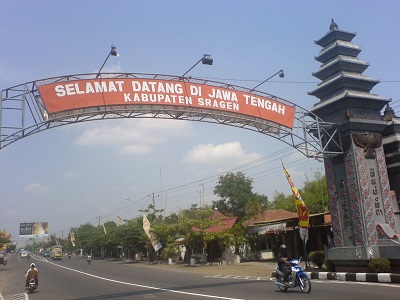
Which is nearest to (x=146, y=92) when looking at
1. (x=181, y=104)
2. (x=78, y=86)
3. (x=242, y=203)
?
(x=181, y=104)

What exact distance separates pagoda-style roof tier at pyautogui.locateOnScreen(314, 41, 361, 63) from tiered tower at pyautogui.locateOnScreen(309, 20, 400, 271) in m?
0.27

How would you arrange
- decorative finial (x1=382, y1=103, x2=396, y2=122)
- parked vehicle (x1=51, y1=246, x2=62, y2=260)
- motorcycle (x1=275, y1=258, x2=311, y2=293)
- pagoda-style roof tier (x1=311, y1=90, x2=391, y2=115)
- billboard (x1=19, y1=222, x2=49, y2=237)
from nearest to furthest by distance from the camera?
motorcycle (x1=275, y1=258, x2=311, y2=293), pagoda-style roof tier (x1=311, y1=90, x2=391, y2=115), decorative finial (x1=382, y1=103, x2=396, y2=122), parked vehicle (x1=51, y1=246, x2=62, y2=260), billboard (x1=19, y1=222, x2=49, y2=237)

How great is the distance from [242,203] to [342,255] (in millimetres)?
41747

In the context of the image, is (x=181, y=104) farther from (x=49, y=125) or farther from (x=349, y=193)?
(x=349, y=193)

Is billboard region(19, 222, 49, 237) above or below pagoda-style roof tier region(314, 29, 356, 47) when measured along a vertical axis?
below

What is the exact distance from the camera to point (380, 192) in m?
18.0

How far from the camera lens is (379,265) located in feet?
50.2

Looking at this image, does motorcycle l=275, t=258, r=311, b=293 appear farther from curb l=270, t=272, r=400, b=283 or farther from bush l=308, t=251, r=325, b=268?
bush l=308, t=251, r=325, b=268

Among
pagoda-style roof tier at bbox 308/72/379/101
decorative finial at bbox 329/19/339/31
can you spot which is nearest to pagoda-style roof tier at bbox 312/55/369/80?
pagoda-style roof tier at bbox 308/72/379/101

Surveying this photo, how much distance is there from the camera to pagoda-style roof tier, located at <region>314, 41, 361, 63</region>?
69.2 feet

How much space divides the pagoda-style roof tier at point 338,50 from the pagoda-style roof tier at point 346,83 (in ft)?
5.08

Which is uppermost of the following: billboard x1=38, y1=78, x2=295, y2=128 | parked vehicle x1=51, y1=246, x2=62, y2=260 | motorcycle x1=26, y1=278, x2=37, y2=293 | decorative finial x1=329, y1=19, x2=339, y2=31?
decorative finial x1=329, y1=19, x2=339, y2=31

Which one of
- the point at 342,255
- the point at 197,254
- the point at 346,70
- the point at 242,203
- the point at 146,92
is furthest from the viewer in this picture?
the point at 242,203

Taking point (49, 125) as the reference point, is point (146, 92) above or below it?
above
